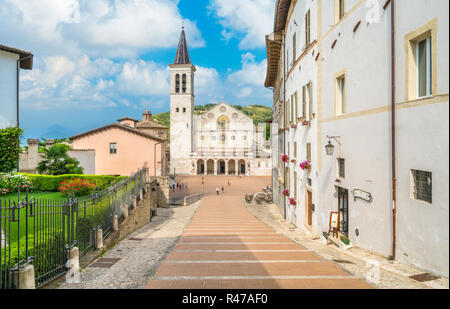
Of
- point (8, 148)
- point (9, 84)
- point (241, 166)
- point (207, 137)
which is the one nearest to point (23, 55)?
point (9, 84)

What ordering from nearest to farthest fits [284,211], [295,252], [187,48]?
[295,252] → [284,211] → [187,48]

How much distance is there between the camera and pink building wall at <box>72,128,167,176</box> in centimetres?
2758

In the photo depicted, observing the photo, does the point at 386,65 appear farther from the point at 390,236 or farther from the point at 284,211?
the point at 284,211

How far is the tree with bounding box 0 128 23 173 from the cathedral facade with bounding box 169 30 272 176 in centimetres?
5108

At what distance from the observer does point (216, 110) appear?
238ft

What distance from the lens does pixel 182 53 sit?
228 ft

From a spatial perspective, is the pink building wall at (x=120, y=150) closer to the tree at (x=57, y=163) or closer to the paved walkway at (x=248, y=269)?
the tree at (x=57, y=163)

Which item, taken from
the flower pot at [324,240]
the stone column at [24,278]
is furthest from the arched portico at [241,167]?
the stone column at [24,278]

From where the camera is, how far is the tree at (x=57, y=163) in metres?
22.3

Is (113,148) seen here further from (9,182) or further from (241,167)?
(241,167)

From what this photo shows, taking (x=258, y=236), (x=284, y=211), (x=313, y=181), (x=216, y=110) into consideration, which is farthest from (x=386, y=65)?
(x=216, y=110)

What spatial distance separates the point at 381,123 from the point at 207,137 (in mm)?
64519

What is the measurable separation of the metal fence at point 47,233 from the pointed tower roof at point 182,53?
60.8 meters

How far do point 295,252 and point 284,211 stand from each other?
11.6 metres
